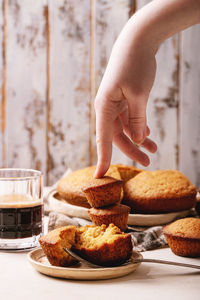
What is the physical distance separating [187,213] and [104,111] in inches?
19.9

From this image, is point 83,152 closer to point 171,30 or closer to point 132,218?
point 132,218

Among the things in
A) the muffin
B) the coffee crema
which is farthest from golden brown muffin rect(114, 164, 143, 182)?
the muffin

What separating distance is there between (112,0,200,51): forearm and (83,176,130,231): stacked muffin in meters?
0.33

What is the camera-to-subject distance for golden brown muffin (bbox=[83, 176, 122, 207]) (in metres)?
1.04

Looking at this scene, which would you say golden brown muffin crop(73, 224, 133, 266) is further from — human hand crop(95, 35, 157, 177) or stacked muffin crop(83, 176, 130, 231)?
human hand crop(95, 35, 157, 177)

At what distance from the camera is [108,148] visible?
1.06 m

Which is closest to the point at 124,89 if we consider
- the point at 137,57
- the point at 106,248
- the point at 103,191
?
the point at 137,57

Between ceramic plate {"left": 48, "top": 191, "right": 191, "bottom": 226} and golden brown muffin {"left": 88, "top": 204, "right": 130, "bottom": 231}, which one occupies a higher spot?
golden brown muffin {"left": 88, "top": 204, "right": 130, "bottom": 231}

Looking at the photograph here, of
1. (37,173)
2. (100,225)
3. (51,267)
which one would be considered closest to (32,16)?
(37,173)

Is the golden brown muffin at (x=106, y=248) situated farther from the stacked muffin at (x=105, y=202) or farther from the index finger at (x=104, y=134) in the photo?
the index finger at (x=104, y=134)

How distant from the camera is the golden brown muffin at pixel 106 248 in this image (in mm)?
880

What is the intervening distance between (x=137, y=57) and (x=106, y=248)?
407 millimetres

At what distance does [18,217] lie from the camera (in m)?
1.08

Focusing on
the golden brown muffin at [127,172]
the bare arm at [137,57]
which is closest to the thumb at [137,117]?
the bare arm at [137,57]
